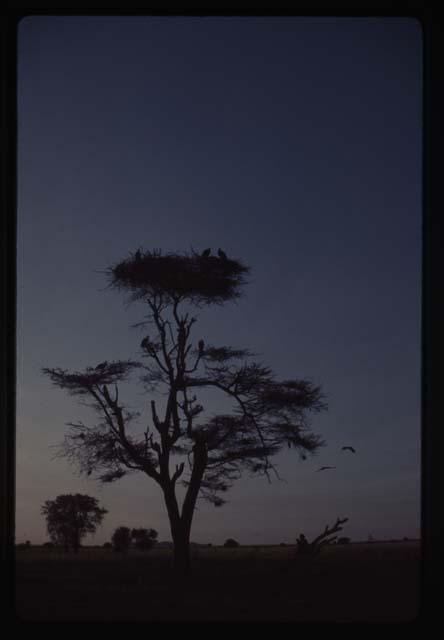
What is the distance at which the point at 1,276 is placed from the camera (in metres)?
2.07

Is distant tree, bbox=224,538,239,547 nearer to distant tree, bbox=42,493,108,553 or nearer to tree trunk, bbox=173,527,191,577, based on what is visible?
tree trunk, bbox=173,527,191,577

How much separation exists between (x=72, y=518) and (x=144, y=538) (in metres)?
0.29

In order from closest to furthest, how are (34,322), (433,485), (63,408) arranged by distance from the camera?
1. (433,485)
2. (34,322)
3. (63,408)

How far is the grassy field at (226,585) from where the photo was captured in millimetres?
2162

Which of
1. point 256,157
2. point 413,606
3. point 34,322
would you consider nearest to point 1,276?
point 34,322

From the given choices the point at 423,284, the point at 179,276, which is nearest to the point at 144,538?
the point at 179,276

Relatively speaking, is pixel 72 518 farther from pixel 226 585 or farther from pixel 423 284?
pixel 423 284

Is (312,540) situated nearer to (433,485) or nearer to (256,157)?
(433,485)

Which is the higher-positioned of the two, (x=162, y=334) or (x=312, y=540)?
(x=162, y=334)

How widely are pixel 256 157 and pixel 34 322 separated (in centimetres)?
102

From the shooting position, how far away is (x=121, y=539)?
2.57 metres

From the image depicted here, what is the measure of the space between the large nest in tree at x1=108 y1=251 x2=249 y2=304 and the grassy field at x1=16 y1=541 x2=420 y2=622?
989 mm

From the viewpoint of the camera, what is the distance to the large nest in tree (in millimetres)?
2570

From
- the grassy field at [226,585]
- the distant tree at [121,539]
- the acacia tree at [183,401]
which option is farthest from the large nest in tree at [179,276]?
the grassy field at [226,585]
